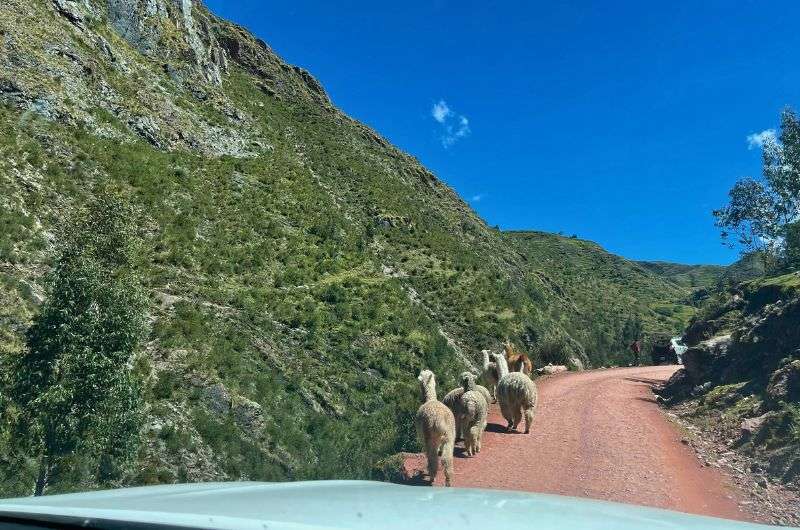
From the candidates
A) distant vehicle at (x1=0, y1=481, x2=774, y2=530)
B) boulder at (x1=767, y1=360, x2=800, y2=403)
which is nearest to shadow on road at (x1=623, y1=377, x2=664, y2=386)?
boulder at (x1=767, y1=360, x2=800, y2=403)

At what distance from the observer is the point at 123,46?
37.8m

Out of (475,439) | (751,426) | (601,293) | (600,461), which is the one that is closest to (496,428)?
(475,439)

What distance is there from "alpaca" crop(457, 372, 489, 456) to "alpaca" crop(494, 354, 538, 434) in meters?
1.99

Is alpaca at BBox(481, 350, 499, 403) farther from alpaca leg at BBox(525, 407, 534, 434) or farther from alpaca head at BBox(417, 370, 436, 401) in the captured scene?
alpaca head at BBox(417, 370, 436, 401)

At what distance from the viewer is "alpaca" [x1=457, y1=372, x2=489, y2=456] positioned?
41.7 ft

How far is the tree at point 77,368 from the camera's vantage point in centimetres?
941

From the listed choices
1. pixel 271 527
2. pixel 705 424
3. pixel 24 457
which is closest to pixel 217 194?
pixel 24 457

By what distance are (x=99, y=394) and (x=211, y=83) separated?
4025 cm

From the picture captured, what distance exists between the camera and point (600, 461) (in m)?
12.3

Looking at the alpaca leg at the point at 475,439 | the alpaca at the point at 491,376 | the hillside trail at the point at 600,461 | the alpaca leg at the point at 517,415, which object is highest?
the alpaca at the point at 491,376

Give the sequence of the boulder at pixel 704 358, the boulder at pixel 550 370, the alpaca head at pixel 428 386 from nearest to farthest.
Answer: the alpaca head at pixel 428 386, the boulder at pixel 704 358, the boulder at pixel 550 370

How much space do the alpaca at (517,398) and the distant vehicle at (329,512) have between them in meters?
11.1

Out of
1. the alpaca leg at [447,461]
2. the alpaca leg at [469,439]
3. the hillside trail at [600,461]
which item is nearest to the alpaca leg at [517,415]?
the hillside trail at [600,461]

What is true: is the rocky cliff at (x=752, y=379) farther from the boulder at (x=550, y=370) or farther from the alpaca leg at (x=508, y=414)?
the boulder at (x=550, y=370)
